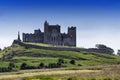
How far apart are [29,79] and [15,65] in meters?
162

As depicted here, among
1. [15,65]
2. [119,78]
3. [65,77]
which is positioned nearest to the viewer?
[119,78]

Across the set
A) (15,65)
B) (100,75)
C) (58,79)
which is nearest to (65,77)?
(58,79)

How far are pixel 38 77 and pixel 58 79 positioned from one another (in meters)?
3.64

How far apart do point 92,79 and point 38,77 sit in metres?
6.41

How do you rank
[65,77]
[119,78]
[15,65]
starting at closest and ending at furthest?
1. [119,78]
2. [65,77]
3. [15,65]

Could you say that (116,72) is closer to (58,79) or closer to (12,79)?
(58,79)

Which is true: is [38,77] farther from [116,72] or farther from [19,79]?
[116,72]

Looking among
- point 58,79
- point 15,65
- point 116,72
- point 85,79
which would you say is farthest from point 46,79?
point 15,65

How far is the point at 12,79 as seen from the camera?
125 feet

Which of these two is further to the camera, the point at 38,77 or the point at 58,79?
the point at 38,77

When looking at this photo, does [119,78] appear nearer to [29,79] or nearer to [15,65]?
[29,79]

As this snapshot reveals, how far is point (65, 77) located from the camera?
3838 centimetres

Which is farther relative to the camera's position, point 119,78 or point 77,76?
point 77,76

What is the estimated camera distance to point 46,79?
38750 millimetres
